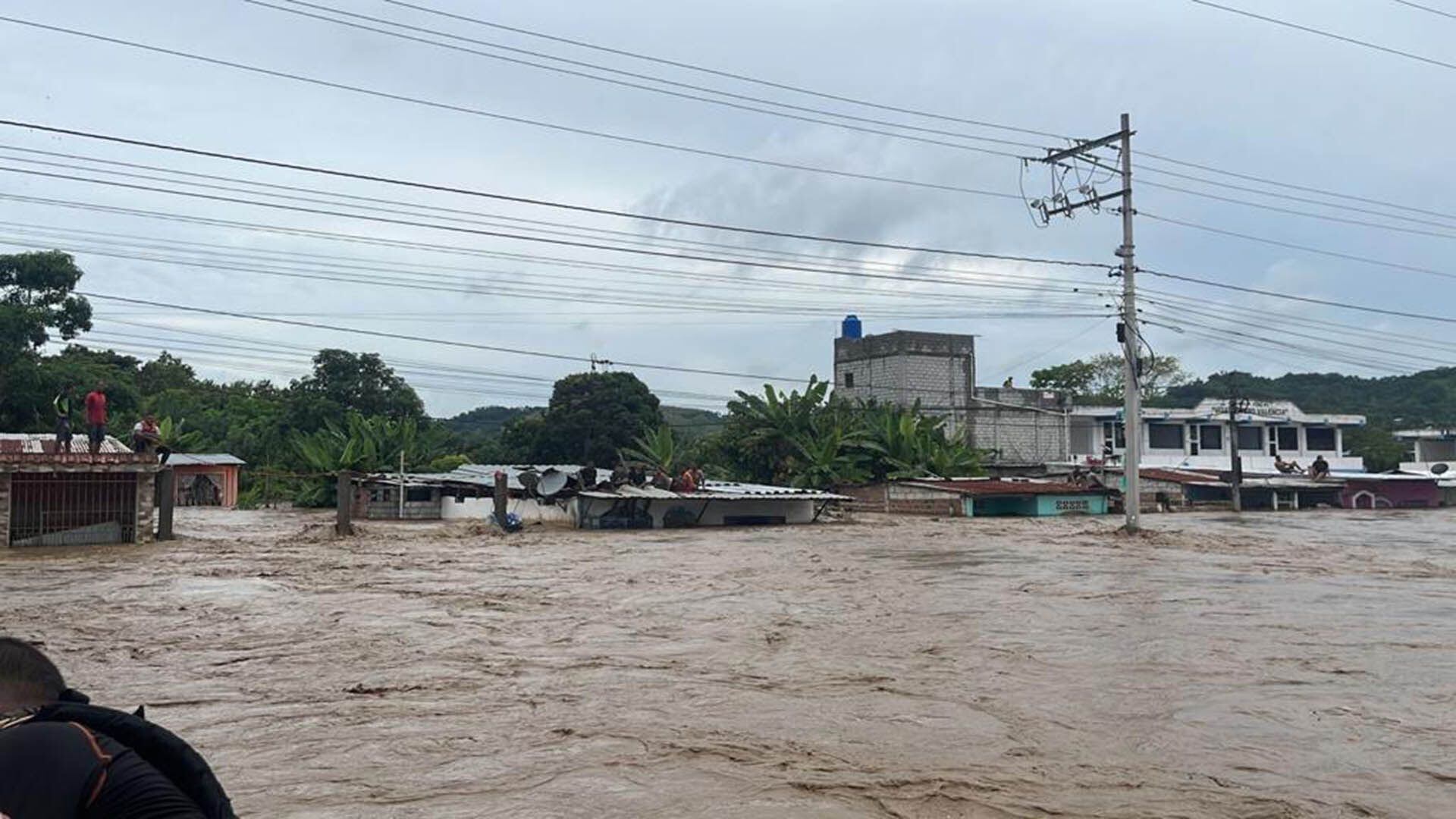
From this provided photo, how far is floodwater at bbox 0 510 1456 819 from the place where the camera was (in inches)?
257

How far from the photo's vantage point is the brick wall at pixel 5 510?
74.5 feet

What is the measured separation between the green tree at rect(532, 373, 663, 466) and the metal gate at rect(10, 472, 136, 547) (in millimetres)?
28862

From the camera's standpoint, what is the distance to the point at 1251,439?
60188 millimetres

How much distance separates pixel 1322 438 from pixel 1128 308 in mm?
40695

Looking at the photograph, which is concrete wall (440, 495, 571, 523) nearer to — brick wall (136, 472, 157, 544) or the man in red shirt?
brick wall (136, 472, 157, 544)

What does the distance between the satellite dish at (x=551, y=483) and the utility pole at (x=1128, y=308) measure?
54.0ft

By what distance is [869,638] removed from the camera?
12.4 m

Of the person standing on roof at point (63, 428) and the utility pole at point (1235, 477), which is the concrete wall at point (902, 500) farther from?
the person standing on roof at point (63, 428)

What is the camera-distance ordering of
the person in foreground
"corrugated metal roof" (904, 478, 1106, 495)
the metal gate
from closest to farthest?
the person in foreground
the metal gate
"corrugated metal roof" (904, 478, 1106, 495)

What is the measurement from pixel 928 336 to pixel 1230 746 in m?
50.6

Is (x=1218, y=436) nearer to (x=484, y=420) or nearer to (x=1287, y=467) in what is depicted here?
(x=1287, y=467)

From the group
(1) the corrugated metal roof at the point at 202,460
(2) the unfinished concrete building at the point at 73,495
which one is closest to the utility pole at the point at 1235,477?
(2) the unfinished concrete building at the point at 73,495

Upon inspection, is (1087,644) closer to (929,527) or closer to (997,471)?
(929,527)

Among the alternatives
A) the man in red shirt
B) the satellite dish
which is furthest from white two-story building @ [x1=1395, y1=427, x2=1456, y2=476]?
the man in red shirt
